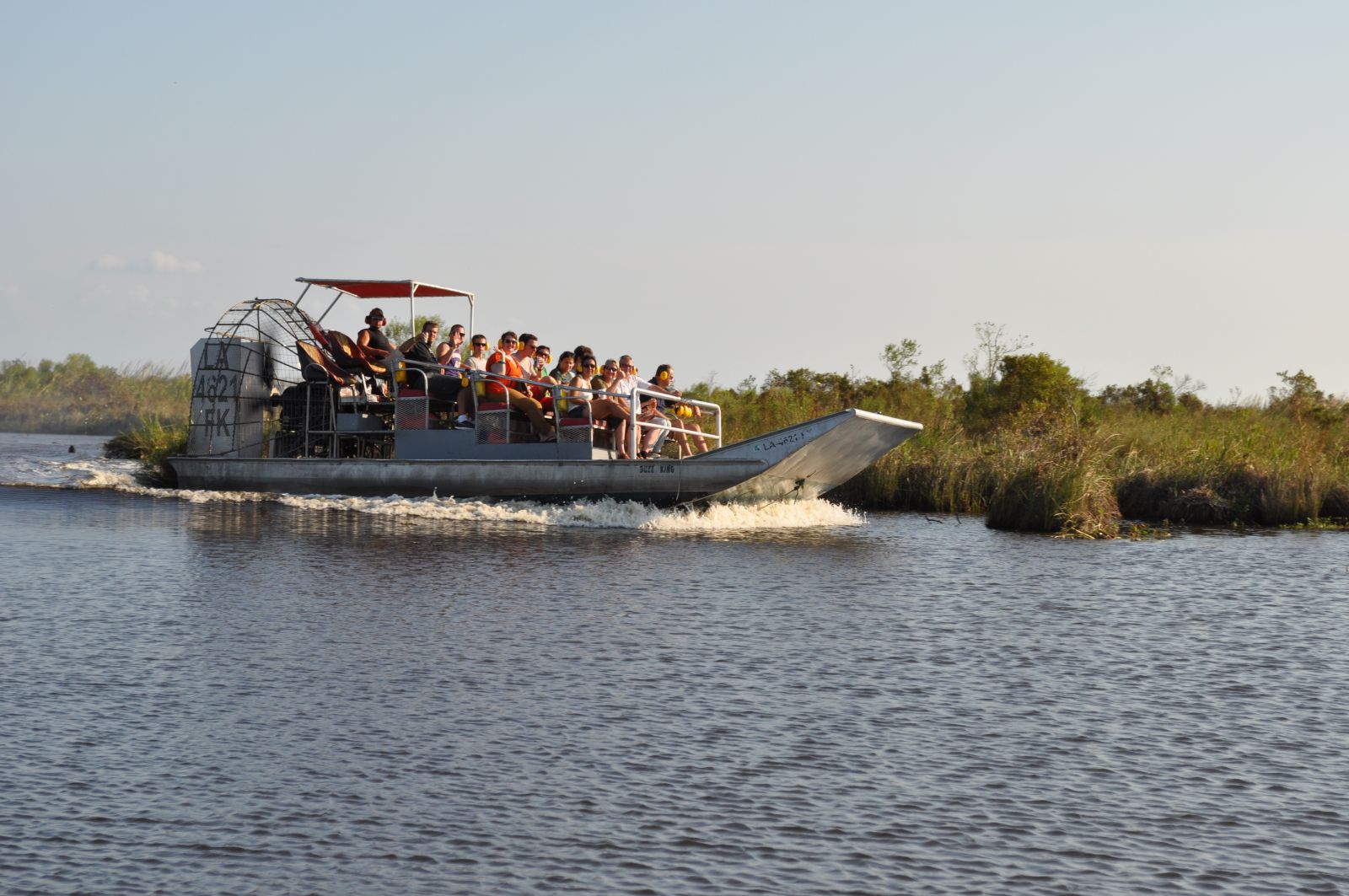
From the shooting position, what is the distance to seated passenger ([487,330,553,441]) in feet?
72.0

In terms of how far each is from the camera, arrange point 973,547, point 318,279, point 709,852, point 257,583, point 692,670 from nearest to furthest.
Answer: point 709,852 → point 692,670 → point 257,583 → point 973,547 → point 318,279

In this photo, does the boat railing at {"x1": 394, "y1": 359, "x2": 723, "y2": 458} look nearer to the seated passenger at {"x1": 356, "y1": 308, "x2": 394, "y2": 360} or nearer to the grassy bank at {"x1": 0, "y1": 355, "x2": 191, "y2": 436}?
the seated passenger at {"x1": 356, "y1": 308, "x2": 394, "y2": 360}

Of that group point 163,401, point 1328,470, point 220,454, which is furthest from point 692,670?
point 163,401

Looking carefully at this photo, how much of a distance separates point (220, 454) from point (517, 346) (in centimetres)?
597

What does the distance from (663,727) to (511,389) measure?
46.1 feet

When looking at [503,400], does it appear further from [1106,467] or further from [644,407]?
[1106,467]

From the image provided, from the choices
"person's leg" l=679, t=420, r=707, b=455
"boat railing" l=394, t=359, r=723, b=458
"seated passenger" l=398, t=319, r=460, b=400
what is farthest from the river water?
"seated passenger" l=398, t=319, r=460, b=400

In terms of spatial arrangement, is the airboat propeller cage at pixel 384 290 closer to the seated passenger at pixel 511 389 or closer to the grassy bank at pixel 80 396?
the seated passenger at pixel 511 389

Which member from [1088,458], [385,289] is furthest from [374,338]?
[1088,458]

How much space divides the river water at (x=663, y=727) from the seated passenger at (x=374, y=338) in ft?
26.1

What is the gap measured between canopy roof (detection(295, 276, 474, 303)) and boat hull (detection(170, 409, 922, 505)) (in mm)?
3064

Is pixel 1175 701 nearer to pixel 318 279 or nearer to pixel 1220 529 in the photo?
pixel 1220 529

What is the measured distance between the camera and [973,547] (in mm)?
19250

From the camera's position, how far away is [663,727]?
8.53m
